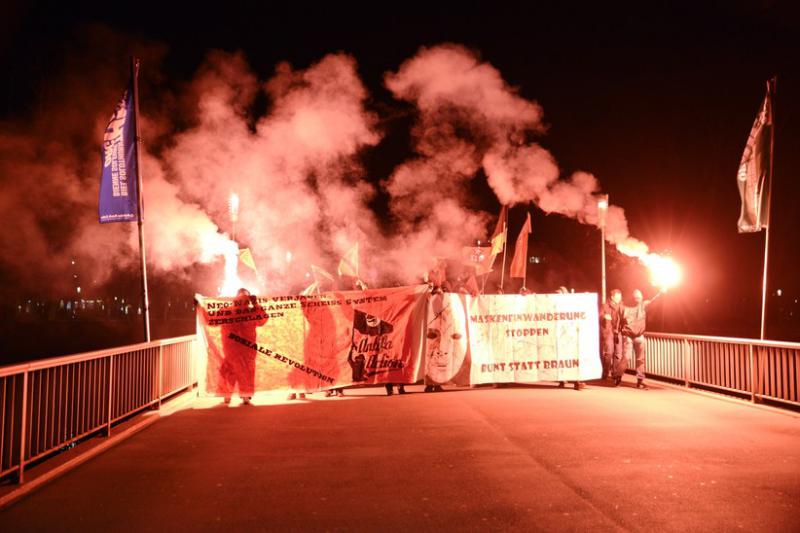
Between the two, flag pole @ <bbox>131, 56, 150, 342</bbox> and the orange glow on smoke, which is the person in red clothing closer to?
flag pole @ <bbox>131, 56, 150, 342</bbox>

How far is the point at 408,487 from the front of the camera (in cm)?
534

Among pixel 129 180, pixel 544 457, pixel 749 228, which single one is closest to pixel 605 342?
pixel 749 228

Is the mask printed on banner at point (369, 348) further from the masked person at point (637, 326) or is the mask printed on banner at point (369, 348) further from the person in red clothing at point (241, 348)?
the masked person at point (637, 326)

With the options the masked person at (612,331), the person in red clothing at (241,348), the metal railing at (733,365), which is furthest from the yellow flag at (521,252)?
the person in red clothing at (241,348)

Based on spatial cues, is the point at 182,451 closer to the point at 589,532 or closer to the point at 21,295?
the point at 589,532

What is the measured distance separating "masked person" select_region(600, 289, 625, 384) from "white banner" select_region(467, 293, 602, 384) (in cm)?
23

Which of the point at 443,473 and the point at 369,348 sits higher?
the point at 369,348

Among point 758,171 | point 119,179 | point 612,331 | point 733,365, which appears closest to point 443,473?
point 733,365

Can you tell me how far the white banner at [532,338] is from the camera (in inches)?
452

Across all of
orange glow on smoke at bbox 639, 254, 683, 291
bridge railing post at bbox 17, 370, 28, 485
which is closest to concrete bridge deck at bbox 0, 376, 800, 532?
bridge railing post at bbox 17, 370, 28, 485

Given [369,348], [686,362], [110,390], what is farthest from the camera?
[686,362]

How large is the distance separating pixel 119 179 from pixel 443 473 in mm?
7649

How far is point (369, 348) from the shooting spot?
10984mm

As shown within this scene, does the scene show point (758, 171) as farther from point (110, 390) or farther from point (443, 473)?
point (110, 390)
